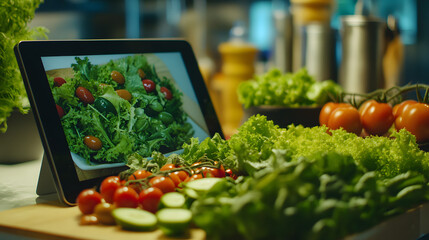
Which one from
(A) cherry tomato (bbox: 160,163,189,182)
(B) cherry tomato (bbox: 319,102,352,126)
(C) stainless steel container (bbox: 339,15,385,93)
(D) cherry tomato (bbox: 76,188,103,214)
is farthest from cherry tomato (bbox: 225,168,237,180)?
(C) stainless steel container (bbox: 339,15,385,93)

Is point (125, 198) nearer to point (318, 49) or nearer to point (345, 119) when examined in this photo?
point (345, 119)

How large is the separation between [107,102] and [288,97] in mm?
817

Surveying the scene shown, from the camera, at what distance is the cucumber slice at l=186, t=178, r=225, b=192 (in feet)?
2.93

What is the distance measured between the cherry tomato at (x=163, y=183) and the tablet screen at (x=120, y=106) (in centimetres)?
17

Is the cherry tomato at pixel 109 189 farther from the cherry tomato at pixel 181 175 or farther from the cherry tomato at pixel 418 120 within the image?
the cherry tomato at pixel 418 120

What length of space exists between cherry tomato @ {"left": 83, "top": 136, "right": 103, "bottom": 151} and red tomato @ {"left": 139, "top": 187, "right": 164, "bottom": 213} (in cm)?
23

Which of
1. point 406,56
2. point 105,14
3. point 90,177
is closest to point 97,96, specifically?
point 90,177

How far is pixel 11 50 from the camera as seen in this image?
121cm

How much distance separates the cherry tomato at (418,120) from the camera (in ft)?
4.46

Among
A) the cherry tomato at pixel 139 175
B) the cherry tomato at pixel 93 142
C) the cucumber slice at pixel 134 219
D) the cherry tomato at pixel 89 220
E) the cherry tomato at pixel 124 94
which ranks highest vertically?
the cherry tomato at pixel 124 94

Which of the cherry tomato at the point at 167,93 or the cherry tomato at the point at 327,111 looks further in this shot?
the cherry tomato at the point at 327,111

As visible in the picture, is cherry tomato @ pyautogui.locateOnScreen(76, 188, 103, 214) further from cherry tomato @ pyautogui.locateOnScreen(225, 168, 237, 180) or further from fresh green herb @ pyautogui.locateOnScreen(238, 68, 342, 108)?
fresh green herb @ pyautogui.locateOnScreen(238, 68, 342, 108)

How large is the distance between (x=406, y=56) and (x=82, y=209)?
12.2 ft

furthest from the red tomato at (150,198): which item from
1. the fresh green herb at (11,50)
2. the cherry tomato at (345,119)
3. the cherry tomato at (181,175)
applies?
the cherry tomato at (345,119)
